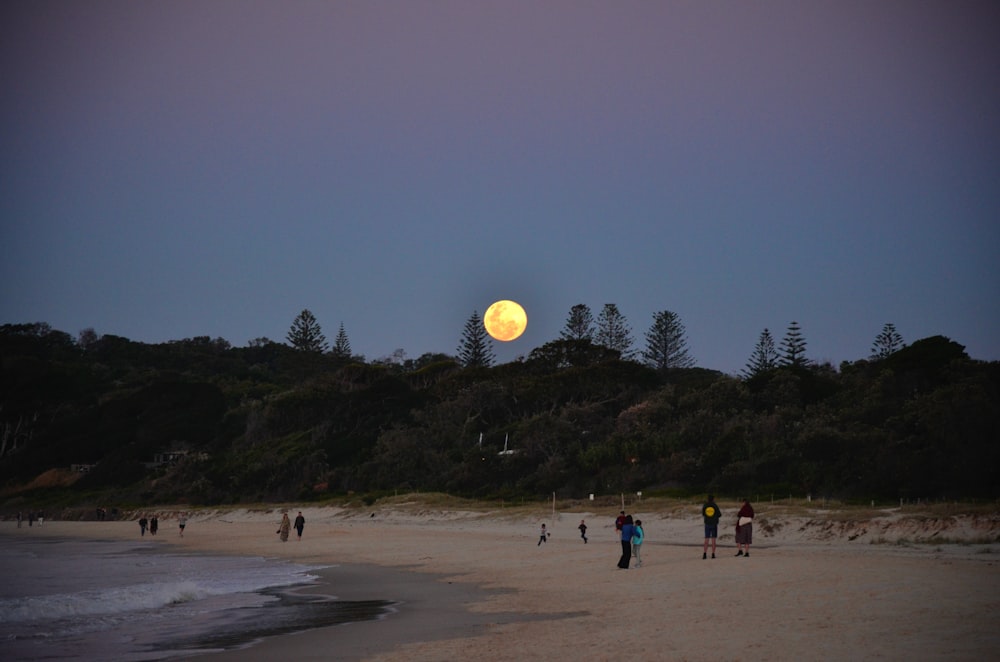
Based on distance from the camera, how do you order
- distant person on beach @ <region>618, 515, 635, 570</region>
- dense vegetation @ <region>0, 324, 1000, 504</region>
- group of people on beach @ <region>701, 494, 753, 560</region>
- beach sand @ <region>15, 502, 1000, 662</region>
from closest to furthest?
beach sand @ <region>15, 502, 1000, 662</region> < distant person on beach @ <region>618, 515, 635, 570</region> < group of people on beach @ <region>701, 494, 753, 560</region> < dense vegetation @ <region>0, 324, 1000, 504</region>

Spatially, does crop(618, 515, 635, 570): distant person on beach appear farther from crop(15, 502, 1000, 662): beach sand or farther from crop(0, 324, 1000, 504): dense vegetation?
crop(0, 324, 1000, 504): dense vegetation

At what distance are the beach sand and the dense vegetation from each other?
1412 centimetres

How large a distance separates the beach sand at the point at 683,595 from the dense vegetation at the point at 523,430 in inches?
556

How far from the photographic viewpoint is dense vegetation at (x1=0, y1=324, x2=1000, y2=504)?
43.2 meters

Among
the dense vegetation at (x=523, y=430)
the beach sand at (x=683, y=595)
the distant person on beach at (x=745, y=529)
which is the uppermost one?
the dense vegetation at (x=523, y=430)

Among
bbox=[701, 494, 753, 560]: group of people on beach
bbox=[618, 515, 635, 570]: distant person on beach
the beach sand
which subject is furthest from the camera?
bbox=[701, 494, 753, 560]: group of people on beach

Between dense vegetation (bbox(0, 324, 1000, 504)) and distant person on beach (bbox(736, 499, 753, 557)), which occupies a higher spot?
dense vegetation (bbox(0, 324, 1000, 504))

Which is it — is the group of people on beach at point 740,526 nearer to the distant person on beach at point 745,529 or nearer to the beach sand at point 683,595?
the distant person on beach at point 745,529

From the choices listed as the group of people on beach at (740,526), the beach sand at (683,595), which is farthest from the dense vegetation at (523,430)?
the group of people on beach at (740,526)

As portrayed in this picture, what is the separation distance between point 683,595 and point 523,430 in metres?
48.7

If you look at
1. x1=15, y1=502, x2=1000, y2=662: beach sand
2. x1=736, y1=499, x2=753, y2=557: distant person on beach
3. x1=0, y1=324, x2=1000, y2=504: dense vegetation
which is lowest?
x1=15, y1=502, x2=1000, y2=662: beach sand

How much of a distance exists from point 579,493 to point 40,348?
11476 centimetres

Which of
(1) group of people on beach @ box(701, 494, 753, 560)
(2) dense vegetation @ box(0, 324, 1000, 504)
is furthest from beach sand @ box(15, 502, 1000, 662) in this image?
(2) dense vegetation @ box(0, 324, 1000, 504)

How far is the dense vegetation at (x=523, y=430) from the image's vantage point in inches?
1700
